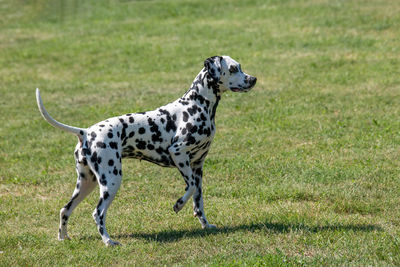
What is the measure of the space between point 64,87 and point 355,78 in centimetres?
829

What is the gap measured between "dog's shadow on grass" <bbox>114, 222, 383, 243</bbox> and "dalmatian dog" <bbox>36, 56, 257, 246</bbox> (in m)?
0.25

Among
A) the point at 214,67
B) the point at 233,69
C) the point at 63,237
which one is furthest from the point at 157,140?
the point at 63,237

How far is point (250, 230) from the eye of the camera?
751 cm

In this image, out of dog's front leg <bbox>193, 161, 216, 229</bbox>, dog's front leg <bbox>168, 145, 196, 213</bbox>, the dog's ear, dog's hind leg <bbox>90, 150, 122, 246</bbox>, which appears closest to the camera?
dog's hind leg <bbox>90, 150, 122, 246</bbox>

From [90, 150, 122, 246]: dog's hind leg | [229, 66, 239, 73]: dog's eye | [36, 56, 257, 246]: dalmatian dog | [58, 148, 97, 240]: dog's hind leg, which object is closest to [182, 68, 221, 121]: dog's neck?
[36, 56, 257, 246]: dalmatian dog

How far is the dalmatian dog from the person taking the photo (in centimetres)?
709

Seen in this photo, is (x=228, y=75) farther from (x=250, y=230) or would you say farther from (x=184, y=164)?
(x=250, y=230)

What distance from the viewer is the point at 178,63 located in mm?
19391

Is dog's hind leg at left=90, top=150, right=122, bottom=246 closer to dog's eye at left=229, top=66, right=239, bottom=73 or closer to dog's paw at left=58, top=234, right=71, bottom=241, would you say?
dog's paw at left=58, top=234, right=71, bottom=241

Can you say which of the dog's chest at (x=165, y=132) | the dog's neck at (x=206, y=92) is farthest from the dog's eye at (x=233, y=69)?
the dog's chest at (x=165, y=132)

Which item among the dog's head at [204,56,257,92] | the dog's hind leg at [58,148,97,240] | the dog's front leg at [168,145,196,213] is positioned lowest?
the dog's hind leg at [58,148,97,240]

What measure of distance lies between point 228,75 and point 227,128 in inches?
232

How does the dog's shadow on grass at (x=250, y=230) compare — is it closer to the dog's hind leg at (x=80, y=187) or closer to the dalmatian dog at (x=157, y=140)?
the dalmatian dog at (x=157, y=140)

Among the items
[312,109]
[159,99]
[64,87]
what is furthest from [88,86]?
[312,109]
